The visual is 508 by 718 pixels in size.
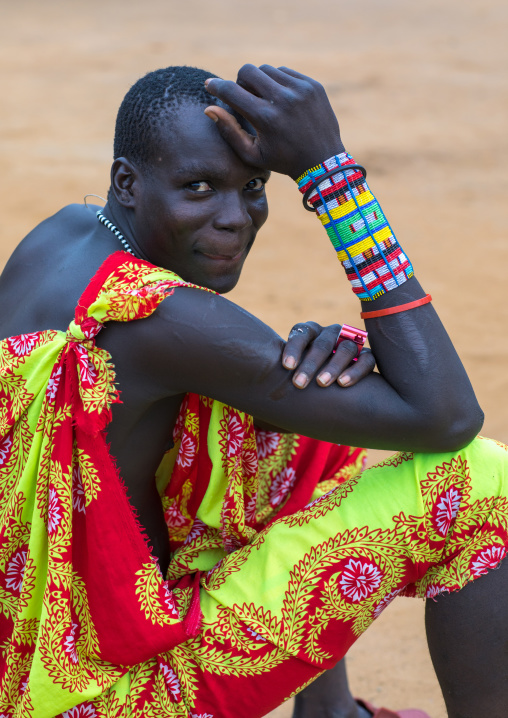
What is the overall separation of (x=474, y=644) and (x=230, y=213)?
43.5 inches

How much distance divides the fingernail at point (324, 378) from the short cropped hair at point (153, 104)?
622 millimetres

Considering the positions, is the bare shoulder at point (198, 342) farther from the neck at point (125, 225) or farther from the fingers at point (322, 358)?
the neck at point (125, 225)

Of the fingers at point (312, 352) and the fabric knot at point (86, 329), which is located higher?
the fabric knot at point (86, 329)

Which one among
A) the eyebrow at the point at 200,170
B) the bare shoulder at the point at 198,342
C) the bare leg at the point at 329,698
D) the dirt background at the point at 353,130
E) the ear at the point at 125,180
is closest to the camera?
the bare shoulder at the point at 198,342

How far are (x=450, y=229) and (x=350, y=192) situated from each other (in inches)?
186

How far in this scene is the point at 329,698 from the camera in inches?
107

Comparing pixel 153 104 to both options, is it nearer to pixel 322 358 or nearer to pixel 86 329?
pixel 86 329

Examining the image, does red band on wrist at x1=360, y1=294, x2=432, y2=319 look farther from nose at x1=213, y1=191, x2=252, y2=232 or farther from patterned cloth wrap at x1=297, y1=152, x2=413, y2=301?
nose at x1=213, y1=191, x2=252, y2=232

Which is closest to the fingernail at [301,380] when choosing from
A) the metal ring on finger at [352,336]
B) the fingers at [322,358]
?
the fingers at [322,358]

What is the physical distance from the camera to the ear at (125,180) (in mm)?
2146

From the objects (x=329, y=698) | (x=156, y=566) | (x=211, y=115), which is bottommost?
(x=329, y=698)

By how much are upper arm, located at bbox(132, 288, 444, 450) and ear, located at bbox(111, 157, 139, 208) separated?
1.15 feet

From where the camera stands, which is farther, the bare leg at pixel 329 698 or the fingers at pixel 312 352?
the bare leg at pixel 329 698

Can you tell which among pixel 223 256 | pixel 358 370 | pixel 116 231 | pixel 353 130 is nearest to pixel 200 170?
pixel 223 256
